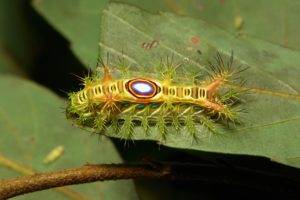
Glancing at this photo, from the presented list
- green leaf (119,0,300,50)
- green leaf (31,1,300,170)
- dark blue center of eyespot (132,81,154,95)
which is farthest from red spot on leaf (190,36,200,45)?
green leaf (119,0,300,50)

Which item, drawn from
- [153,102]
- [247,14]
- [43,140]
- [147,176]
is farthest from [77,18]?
[147,176]

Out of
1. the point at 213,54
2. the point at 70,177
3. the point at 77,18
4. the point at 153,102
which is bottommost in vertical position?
the point at 70,177

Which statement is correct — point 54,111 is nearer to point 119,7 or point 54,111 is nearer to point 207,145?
point 119,7

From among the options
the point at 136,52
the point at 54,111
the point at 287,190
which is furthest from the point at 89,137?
the point at 287,190

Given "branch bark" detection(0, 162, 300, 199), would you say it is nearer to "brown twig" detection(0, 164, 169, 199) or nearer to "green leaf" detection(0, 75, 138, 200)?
"brown twig" detection(0, 164, 169, 199)

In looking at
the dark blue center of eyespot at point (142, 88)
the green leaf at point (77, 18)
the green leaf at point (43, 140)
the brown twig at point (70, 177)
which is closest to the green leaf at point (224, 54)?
the dark blue center of eyespot at point (142, 88)

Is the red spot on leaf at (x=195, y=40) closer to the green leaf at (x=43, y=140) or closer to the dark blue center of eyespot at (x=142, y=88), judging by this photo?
the dark blue center of eyespot at (x=142, y=88)

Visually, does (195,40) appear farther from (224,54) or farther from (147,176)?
(147,176)
